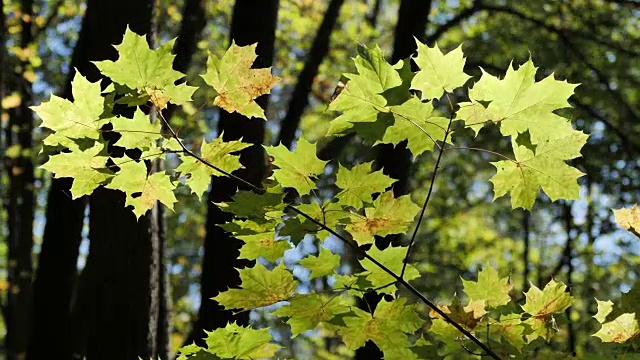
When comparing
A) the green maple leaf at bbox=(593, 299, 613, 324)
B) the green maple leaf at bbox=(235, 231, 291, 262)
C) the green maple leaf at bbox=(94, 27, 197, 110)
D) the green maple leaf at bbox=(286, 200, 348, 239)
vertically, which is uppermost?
the green maple leaf at bbox=(94, 27, 197, 110)

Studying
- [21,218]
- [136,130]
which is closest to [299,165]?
[136,130]

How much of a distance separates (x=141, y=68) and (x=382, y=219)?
539 mm

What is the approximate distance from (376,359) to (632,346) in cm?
192

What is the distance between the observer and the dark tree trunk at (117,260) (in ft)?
8.72

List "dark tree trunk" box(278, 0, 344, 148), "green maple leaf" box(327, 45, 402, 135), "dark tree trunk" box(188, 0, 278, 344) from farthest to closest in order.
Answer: "dark tree trunk" box(278, 0, 344, 148) → "dark tree trunk" box(188, 0, 278, 344) → "green maple leaf" box(327, 45, 402, 135)

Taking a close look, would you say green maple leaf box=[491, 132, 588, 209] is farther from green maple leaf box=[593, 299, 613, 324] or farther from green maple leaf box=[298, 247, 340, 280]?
green maple leaf box=[298, 247, 340, 280]

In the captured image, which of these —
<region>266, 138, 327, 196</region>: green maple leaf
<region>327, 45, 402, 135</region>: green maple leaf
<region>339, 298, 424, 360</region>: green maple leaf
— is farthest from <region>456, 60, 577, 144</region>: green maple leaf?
<region>339, 298, 424, 360</region>: green maple leaf

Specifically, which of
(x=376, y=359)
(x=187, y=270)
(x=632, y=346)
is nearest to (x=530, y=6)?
(x=376, y=359)

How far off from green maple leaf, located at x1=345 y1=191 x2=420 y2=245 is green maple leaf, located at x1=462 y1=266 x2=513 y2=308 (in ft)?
0.63

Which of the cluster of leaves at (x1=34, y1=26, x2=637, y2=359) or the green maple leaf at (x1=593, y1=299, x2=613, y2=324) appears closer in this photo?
the cluster of leaves at (x1=34, y1=26, x2=637, y2=359)

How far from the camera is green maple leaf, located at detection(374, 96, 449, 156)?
1.20m

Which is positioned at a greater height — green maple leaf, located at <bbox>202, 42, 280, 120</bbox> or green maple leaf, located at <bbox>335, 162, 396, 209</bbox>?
green maple leaf, located at <bbox>202, 42, 280, 120</bbox>

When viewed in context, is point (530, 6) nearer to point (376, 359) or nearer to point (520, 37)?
point (520, 37)

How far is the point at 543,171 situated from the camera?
1.27 metres
